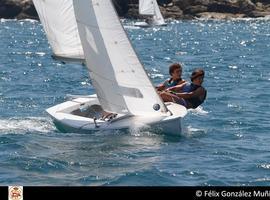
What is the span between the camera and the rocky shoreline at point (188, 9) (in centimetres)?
11503

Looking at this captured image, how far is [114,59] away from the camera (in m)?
17.5

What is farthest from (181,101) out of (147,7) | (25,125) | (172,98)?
(147,7)

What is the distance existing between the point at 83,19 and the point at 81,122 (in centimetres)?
253

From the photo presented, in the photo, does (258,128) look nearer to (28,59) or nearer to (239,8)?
(28,59)

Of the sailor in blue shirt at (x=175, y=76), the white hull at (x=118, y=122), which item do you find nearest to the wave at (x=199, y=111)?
the sailor in blue shirt at (x=175, y=76)

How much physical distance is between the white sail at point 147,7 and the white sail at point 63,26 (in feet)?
243

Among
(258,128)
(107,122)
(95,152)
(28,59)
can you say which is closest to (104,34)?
(107,122)

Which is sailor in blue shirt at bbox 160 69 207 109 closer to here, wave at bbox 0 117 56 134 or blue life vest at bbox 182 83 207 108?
blue life vest at bbox 182 83 207 108

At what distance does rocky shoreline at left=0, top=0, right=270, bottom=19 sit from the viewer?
4529 inches

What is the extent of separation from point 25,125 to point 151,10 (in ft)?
245

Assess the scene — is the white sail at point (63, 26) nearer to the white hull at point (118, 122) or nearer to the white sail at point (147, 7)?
the white hull at point (118, 122)

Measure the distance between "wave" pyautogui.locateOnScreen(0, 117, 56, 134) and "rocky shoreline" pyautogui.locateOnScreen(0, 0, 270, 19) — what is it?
9538cm
